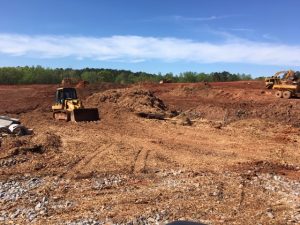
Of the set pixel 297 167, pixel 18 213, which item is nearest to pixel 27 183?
pixel 18 213

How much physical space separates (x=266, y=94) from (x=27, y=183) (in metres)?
25.6

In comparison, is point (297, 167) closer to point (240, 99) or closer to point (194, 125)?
point (194, 125)

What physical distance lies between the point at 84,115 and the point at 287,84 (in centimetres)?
1640

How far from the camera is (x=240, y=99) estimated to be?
33.1 meters

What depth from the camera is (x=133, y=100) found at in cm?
2903

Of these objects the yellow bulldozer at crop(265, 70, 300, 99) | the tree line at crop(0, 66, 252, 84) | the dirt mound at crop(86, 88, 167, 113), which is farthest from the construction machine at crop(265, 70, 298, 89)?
the tree line at crop(0, 66, 252, 84)

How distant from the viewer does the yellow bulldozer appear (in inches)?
1231

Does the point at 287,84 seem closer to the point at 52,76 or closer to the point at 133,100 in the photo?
the point at 133,100

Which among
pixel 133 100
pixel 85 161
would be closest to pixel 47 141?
pixel 85 161

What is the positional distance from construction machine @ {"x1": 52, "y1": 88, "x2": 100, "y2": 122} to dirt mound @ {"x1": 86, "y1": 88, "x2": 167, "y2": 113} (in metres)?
4.13

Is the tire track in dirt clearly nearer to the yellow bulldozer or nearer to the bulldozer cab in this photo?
the bulldozer cab

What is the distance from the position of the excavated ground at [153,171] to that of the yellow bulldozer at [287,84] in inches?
209

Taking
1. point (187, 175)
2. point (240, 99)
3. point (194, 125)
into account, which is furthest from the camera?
point (240, 99)

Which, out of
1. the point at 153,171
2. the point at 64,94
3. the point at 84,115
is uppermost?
the point at 64,94
